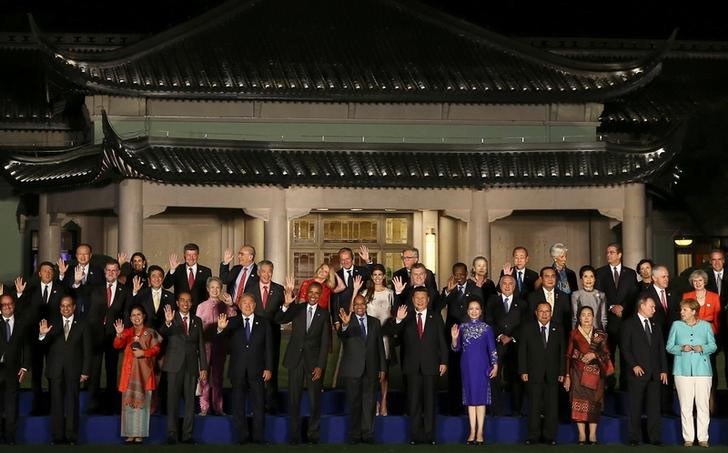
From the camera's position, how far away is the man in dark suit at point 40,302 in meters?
15.3

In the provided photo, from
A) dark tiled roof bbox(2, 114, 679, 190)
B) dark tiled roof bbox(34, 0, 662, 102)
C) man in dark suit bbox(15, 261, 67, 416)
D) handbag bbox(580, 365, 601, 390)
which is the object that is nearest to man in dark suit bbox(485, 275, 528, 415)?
handbag bbox(580, 365, 601, 390)

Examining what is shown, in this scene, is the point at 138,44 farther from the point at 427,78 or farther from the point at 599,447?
the point at 599,447

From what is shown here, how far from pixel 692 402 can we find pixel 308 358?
4.34m

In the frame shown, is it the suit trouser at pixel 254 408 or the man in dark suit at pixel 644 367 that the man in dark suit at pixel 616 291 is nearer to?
the man in dark suit at pixel 644 367

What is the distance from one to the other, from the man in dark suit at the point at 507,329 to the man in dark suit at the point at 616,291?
1272 mm

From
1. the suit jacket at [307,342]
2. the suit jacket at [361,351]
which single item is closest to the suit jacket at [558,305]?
the suit jacket at [361,351]

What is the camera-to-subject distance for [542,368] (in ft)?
47.6

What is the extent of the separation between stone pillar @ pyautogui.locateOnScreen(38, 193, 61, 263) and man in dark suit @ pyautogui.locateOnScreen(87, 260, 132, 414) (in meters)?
12.3

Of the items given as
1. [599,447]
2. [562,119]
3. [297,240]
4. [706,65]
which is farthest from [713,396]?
[706,65]

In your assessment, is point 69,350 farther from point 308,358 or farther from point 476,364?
point 476,364

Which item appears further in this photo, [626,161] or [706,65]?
[706,65]

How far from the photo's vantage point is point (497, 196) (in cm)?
2595

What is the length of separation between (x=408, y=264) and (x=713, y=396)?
402 centimetres


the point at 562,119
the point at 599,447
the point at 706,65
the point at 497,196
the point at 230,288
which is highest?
the point at 706,65
